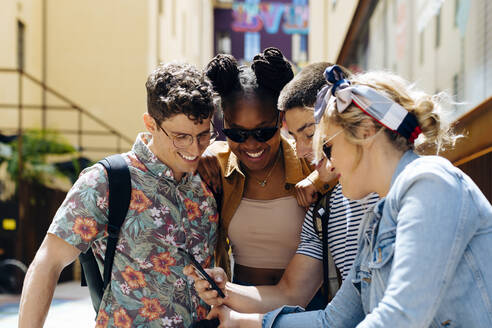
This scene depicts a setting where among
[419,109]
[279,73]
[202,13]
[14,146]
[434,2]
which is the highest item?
[202,13]

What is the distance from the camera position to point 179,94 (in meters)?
2.22

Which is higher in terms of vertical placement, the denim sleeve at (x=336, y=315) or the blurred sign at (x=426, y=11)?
the blurred sign at (x=426, y=11)

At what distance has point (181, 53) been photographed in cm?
2017

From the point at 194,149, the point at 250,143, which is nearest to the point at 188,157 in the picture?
the point at 194,149

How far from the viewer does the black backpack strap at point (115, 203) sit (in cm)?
215

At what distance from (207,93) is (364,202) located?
79 cm

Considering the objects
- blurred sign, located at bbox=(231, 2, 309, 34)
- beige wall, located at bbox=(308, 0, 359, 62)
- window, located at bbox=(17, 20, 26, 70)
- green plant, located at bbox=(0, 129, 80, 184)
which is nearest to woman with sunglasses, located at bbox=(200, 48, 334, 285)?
beige wall, located at bbox=(308, 0, 359, 62)

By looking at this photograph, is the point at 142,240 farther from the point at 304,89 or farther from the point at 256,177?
the point at 304,89

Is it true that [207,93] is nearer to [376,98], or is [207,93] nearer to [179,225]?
[179,225]

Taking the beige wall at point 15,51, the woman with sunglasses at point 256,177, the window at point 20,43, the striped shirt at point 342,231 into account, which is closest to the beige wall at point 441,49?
the striped shirt at point 342,231

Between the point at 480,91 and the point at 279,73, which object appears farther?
the point at 480,91

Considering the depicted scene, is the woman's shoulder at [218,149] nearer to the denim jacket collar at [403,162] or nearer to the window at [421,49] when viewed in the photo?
the denim jacket collar at [403,162]

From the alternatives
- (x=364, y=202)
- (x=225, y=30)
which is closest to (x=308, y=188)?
(x=364, y=202)

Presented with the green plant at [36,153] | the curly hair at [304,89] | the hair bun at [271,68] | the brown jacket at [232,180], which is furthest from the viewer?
A: the green plant at [36,153]
